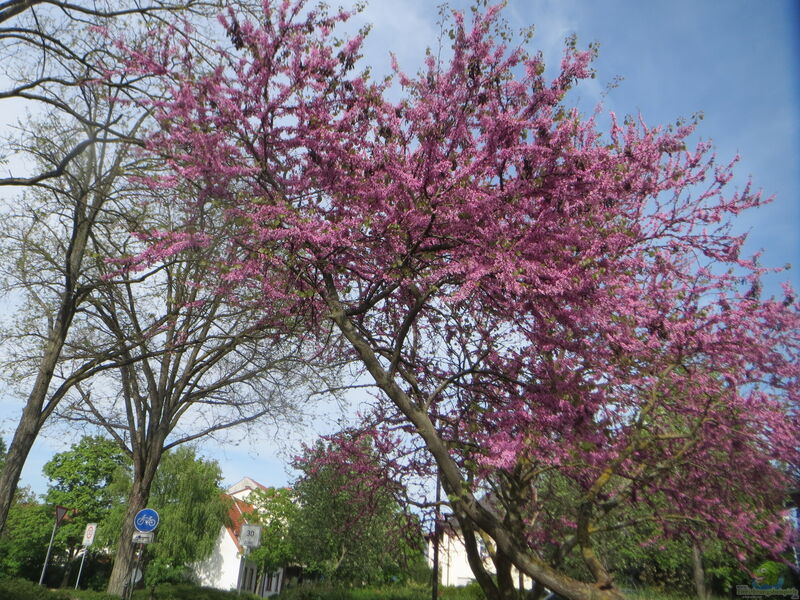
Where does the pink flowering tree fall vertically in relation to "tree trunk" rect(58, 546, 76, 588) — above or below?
above

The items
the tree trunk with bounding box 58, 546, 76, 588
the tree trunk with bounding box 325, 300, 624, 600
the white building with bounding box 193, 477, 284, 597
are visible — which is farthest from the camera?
the white building with bounding box 193, 477, 284, 597

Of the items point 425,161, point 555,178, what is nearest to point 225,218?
point 425,161

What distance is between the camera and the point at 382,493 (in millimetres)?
12281

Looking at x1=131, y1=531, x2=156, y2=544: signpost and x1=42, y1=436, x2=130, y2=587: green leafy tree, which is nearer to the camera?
x1=131, y1=531, x2=156, y2=544: signpost

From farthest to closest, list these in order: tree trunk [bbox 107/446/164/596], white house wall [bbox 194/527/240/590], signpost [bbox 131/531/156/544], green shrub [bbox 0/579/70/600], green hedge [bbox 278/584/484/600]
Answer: white house wall [bbox 194/527/240/590]
green hedge [bbox 278/584/484/600]
tree trunk [bbox 107/446/164/596]
signpost [bbox 131/531/156/544]
green shrub [bbox 0/579/70/600]

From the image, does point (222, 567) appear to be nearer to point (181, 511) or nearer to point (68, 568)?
point (68, 568)

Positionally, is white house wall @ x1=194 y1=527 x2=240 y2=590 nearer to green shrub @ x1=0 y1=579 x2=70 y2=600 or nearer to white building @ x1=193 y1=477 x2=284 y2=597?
white building @ x1=193 y1=477 x2=284 y2=597

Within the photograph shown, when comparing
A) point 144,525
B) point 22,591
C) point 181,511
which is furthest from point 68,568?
point 22,591

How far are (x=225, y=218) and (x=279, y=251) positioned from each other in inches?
35.8

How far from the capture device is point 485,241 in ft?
24.0

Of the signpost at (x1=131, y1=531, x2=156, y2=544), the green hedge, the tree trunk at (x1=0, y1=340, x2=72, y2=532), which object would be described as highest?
the tree trunk at (x1=0, y1=340, x2=72, y2=532)

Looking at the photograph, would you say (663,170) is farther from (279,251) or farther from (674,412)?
(279,251)

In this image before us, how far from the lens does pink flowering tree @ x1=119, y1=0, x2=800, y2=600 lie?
728 centimetres

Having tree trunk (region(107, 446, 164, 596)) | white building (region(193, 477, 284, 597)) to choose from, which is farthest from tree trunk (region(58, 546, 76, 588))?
tree trunk (region(107, 446, 164, 596))
